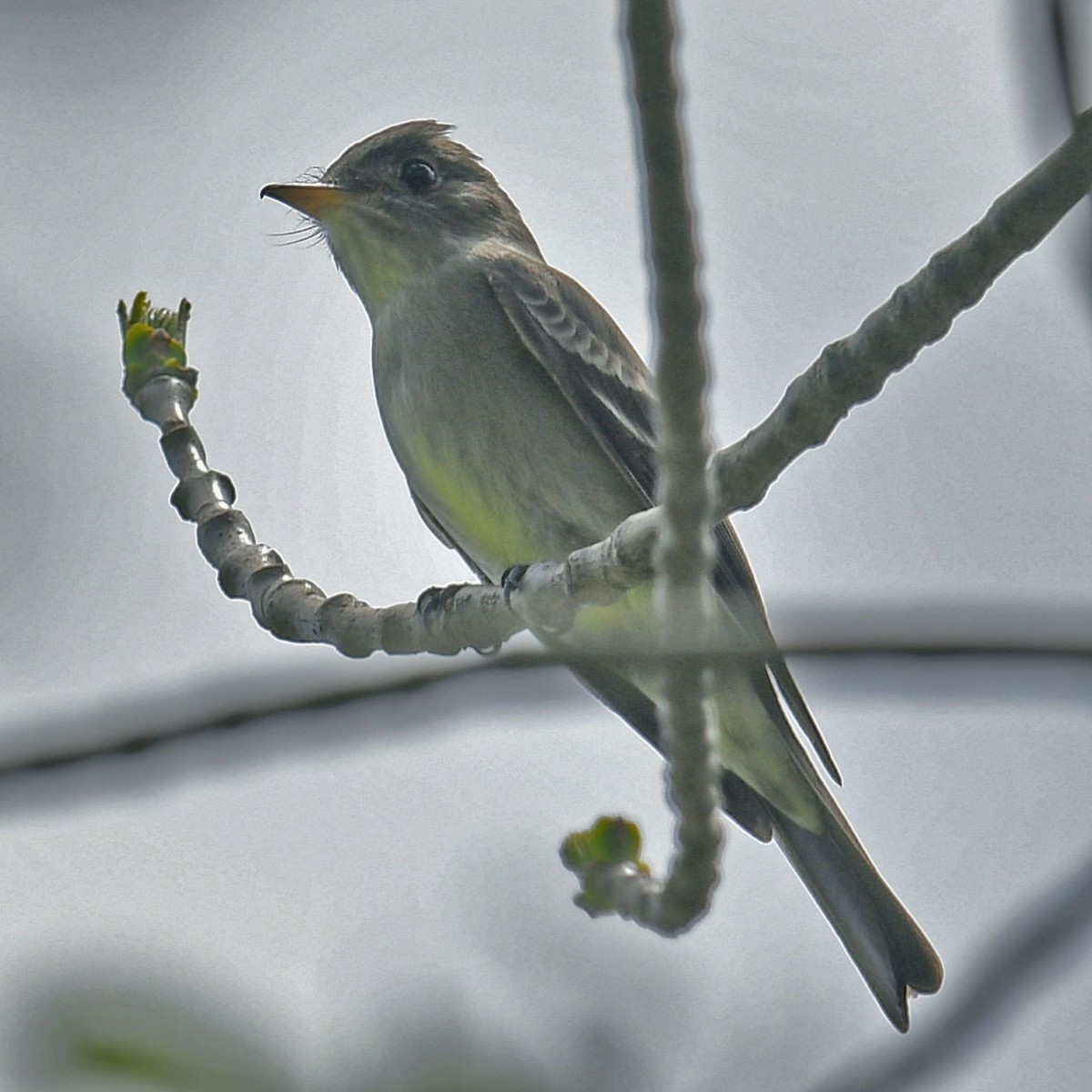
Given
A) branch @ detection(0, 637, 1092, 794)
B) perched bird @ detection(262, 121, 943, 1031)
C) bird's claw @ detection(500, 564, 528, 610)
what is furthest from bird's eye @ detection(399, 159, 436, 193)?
branch @ detection(0, 637, 1092, 794)

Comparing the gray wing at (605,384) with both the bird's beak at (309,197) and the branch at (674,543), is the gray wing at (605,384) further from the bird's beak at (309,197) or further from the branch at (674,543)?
the branch at (674,543)

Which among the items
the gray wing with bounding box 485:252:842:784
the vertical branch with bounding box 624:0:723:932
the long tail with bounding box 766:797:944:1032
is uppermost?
the gray wing with bounding box 485:252:842:784

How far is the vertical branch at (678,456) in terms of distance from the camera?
2141 mm

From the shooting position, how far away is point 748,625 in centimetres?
547

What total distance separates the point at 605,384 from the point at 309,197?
1.36 m

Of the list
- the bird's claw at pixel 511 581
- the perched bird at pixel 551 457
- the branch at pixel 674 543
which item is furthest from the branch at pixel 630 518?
the perched bird at pixel 551 457

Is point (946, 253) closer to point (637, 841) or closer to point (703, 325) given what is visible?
point (703, 325)

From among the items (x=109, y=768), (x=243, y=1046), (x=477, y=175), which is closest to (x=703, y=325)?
(x=109, y=768)

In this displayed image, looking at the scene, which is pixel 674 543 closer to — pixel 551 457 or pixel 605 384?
pixel 551 457

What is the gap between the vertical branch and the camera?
2.14 meters

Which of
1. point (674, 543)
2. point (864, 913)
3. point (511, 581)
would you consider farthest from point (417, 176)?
point (674, 543)

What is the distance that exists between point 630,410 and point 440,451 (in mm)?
747

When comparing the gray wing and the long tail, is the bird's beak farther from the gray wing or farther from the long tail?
the long tail

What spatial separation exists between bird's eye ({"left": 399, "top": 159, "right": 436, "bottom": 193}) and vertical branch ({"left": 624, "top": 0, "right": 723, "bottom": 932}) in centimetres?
389
